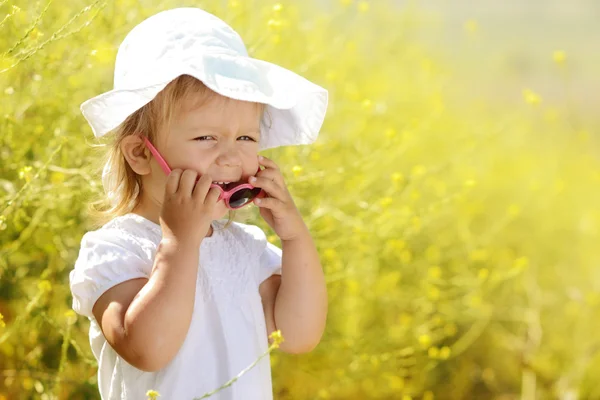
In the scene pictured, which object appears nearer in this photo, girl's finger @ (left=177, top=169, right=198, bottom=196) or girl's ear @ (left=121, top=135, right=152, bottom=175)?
girl's finger @ (left=177, top=169, right=198, bottom=196)

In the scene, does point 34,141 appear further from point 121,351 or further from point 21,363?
point 121,351

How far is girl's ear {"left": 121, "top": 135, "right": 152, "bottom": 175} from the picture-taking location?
4.87ft

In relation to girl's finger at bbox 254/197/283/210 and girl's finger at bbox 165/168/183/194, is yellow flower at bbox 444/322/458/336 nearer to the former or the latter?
girl's finger at bbox 254/197/283/210

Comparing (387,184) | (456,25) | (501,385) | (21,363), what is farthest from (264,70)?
(456,25)

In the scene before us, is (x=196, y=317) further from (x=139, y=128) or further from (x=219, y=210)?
(x=139, y=128)

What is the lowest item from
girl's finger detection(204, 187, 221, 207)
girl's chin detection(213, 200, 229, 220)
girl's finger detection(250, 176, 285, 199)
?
girl's finger detection(250, 176, 285, 199)

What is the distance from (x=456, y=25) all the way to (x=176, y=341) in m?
3.47

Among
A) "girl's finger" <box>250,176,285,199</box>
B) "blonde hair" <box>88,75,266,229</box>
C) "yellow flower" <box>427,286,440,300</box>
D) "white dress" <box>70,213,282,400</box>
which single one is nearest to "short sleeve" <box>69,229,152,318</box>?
"white dress" <box>70,213,282,400</box>

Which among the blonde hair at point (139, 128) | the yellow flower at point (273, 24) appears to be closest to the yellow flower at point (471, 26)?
the yellow flower at point (273, 24)

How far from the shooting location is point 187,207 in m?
1.38

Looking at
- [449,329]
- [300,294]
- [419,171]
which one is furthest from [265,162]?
[449,329]

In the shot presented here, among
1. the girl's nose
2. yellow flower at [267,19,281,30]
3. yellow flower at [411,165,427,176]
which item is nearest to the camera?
the girl's nose

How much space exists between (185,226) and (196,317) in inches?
6.8

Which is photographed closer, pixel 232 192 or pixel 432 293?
pixel 232 192
